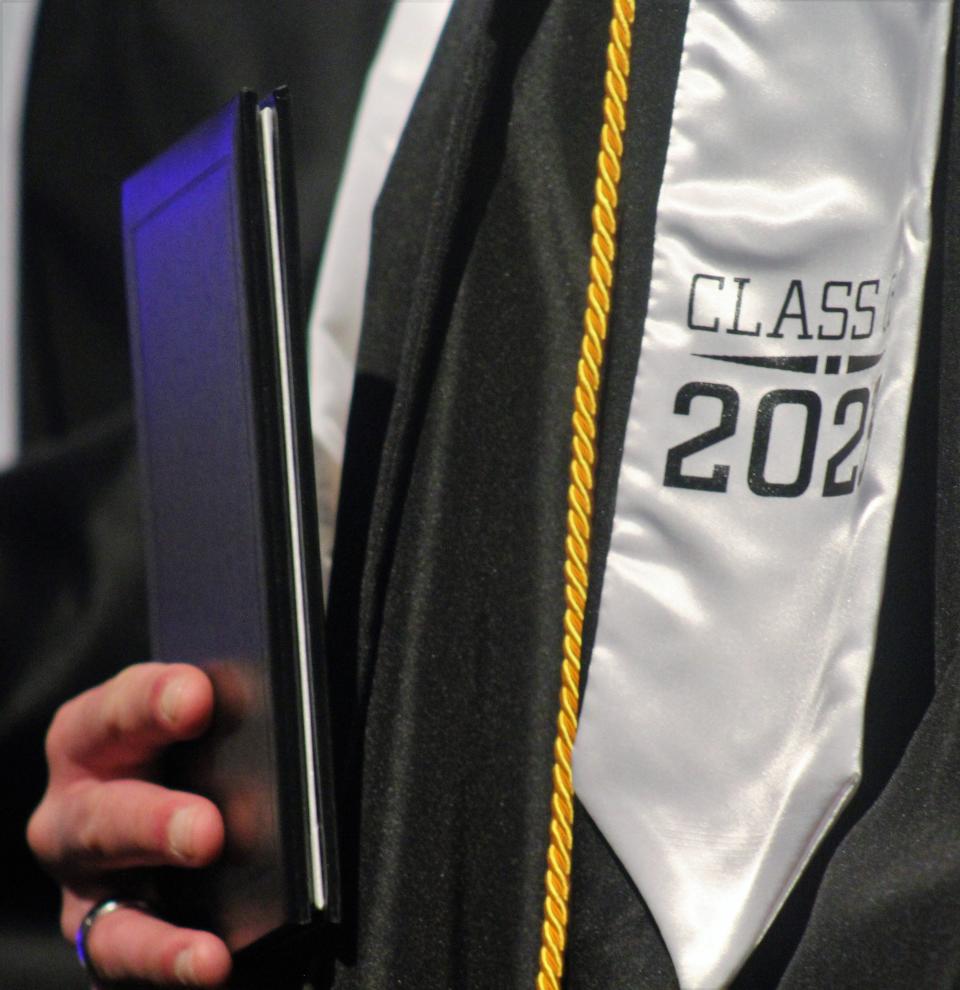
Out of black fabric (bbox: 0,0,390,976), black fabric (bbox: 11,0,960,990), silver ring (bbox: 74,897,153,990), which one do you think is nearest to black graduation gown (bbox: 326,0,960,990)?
black fabric (bbox: 11,0,960,990)

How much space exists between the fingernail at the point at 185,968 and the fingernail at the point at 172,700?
110 millimetres

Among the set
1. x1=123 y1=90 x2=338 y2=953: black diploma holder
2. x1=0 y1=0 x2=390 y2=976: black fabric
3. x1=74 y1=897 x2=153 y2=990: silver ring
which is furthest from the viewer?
x1=0 y1=0 x2=390 y2=976: black fabric

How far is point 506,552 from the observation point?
1.61 ft

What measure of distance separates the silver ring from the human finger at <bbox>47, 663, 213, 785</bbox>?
74 millimetres

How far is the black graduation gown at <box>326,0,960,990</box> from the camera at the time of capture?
47 centimetres

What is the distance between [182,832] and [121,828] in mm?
70

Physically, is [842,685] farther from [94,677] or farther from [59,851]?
[94,677]

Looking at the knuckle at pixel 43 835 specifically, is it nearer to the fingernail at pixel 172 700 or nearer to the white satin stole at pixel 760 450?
the fingernail at pixel 172 700

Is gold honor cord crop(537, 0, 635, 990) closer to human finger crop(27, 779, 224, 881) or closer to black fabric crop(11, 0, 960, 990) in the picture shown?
black fabric crop(11, 0, 960, 990)

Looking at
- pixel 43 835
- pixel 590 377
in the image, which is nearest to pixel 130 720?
pixel 43 835

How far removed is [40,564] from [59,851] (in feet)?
0.94

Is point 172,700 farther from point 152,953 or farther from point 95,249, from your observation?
point 95,249

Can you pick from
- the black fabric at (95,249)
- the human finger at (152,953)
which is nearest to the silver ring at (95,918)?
the human finger at (152,953)

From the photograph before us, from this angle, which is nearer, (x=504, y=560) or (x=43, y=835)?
(x=504, y=560)
